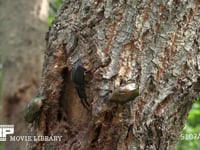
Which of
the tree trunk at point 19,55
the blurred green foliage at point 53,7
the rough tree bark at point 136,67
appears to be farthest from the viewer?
the blurred green foliage at point 53,7

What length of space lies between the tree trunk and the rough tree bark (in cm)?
159

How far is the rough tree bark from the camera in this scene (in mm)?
1203

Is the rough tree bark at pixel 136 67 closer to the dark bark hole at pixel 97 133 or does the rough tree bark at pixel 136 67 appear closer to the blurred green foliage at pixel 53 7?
the dark bark hole at pixel 97 133

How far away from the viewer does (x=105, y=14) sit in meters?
1.25

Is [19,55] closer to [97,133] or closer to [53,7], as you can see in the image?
[53,7]

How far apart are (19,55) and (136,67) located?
180cm

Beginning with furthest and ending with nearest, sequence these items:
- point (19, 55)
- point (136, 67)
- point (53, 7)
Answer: point (53, 7)
point (19, 55)
point (136, 67)

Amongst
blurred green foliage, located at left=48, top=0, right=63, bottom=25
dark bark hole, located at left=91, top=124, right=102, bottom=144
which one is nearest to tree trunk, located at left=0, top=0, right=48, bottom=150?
blurred green foliage, located at left=48, top=0, right=63, bottom=25

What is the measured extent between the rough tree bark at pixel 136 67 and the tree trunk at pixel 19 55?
5.20 feet

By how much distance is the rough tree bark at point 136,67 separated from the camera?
120 cm

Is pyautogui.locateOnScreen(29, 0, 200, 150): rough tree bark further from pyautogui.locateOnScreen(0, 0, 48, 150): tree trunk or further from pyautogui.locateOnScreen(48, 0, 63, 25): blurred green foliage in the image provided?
pyautogui.locateOnScreen(48, 0, 63, 25): blurred green foliage

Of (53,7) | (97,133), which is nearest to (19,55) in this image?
(53,7)

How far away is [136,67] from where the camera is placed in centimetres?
120

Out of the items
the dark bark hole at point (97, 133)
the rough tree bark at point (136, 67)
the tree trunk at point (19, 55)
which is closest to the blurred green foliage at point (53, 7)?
the tree trunk at point (19, 55)
